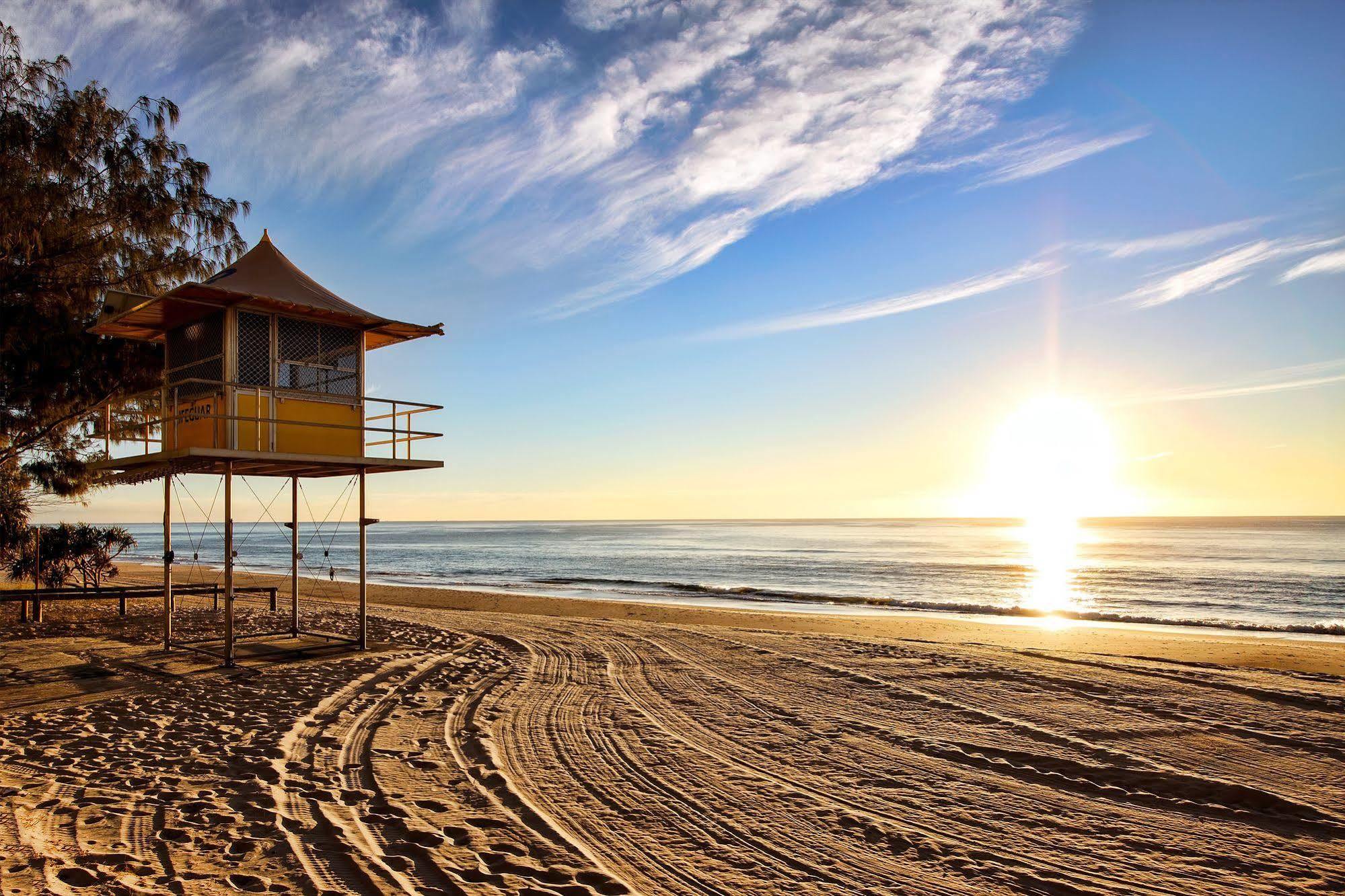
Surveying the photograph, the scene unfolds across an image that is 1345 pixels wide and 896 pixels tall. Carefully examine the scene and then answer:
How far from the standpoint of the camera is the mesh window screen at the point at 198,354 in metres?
11.1

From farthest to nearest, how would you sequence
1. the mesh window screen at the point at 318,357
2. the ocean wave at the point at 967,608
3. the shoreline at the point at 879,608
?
the ocean wave at the point at 967,608 → the shoreline at the point at 879,608 → the mesh window screen at the point at 318,357

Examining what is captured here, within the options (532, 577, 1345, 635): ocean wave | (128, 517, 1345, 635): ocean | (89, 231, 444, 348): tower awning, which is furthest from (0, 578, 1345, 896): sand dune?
(128, 517, 1345, 635): ocean

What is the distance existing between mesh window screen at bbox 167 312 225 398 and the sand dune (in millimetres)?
3986

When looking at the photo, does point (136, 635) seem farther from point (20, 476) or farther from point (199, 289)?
point (199, 289)

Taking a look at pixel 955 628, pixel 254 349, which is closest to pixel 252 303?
pixel 254 349

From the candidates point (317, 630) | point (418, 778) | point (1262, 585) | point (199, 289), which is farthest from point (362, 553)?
point (1262, 585)

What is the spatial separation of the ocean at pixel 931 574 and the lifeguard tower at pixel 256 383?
10.1 meters

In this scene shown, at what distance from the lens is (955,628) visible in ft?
62.1

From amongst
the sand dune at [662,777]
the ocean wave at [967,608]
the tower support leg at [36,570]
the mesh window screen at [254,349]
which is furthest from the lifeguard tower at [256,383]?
the ocean wave at [967,608]

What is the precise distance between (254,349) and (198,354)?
3.74 feet

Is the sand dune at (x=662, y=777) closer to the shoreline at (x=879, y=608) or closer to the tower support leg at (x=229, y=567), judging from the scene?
the tower support leg at (x=229, y=567)

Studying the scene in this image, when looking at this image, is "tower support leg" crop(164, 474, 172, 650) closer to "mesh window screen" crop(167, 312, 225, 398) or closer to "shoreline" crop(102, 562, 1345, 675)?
"mesh window screen" crop(167, 312, 225, 398)

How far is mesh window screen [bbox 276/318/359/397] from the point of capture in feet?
37.8

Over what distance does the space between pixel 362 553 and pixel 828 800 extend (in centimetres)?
908
